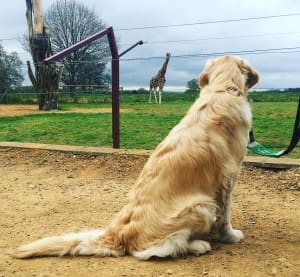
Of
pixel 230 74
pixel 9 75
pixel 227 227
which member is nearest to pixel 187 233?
pixel 227 227

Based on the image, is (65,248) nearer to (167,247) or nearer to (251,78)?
(167,247)

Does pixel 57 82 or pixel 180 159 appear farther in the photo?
pixel 57 82

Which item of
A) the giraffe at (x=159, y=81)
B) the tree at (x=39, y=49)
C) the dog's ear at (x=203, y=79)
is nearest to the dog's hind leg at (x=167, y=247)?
the dog's ear at (x=203, y=79)

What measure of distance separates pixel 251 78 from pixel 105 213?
6.53 ft

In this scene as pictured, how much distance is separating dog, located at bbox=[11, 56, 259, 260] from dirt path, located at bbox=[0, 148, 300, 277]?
0.31ft

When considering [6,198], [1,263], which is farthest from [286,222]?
[6,198]

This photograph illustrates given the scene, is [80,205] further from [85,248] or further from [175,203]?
[175,203]

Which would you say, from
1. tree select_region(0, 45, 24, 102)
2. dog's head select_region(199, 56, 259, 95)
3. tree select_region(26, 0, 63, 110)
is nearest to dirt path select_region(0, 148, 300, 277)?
dog's head select_region(199, 56, 259, 95)

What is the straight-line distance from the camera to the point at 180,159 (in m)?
3.20

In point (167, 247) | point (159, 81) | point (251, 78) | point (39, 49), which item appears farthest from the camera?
point (159, 81)

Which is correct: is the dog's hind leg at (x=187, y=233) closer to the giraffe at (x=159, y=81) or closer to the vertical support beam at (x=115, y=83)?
the vertical support beam at (x=115, y=83)

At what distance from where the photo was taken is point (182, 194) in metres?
3.17

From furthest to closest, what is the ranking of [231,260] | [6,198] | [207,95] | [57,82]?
[57,82], [6,198], [207,95], [231,260]

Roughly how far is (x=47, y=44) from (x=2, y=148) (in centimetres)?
959
